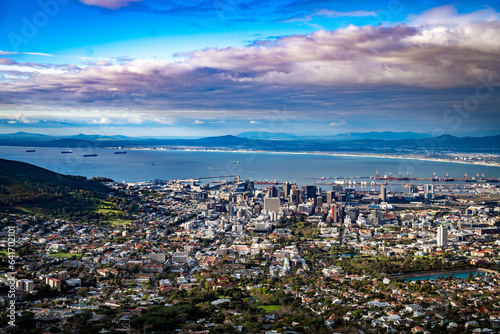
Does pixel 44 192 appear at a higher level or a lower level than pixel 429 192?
higher

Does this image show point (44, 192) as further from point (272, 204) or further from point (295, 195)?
point (295, 195)

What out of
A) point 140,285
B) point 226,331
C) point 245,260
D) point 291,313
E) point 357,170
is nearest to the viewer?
point 226,331

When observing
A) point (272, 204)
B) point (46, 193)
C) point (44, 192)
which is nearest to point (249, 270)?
point (272, 204)

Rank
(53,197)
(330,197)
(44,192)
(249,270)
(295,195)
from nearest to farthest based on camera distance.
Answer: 1. (249,270)
2. (53,197)
3. (44,192)
4. (330,197)
5. (295,195)

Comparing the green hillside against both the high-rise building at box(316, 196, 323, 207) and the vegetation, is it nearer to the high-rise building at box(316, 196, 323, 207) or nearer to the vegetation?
the vegetation

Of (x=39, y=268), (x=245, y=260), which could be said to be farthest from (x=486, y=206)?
(x=39, y=268)

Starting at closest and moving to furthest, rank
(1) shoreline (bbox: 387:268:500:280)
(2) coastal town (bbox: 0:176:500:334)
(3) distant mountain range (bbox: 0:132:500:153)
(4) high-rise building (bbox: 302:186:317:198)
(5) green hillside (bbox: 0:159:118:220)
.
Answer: (2) coastal town (bbox: 0:176:500:334), (1) shoreline (bbox: 387:268:500:280), (5) green hillside (bbox: 0:159:118:220), (4) high-rise building (bbox: 302:186:317:198), (3) distant mountain range (bbox: 0:132:500:153)

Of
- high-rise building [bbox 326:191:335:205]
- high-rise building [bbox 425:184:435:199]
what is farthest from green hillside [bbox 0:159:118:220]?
high-rise building [bbox 425:184:435:199]

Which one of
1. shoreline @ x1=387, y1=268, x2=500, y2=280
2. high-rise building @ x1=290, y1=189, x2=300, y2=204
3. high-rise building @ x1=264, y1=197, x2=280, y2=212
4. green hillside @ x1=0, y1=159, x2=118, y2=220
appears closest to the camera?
shoreline @ x1=387, y1=268, x2=500, y2=280

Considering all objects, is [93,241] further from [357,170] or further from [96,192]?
[357,170]
